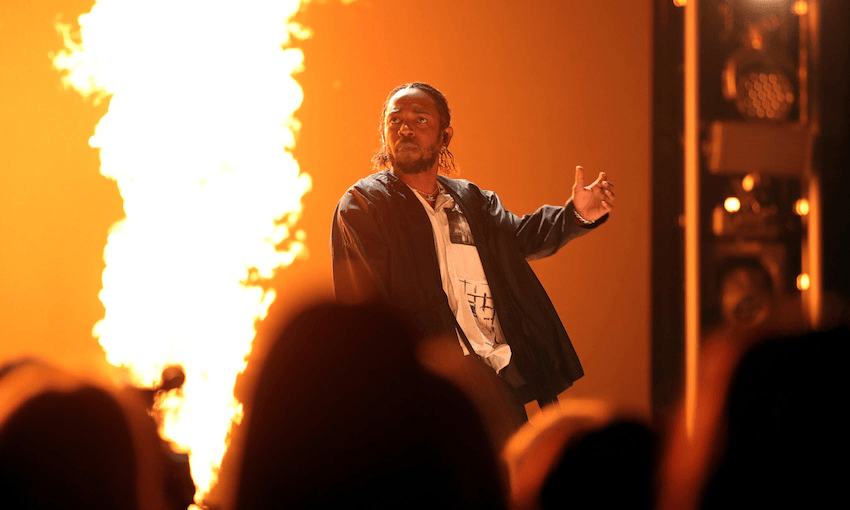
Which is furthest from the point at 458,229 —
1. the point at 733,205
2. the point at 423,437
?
the point at 423,437

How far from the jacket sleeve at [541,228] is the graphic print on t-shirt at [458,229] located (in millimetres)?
156

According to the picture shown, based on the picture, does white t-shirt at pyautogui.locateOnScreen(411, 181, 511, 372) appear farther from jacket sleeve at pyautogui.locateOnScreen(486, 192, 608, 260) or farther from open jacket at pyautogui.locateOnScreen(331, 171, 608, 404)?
jacket sleeve at pyautogui.locateOnScreen(486, 192, 608, 260)

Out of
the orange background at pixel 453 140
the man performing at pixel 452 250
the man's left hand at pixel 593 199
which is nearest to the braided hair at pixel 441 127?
the man performing at pixel 452 250

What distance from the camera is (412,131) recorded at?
3123mm

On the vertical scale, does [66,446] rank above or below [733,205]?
below

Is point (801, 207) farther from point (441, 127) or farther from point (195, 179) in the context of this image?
point (195, 179)

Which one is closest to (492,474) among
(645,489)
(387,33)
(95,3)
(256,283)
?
(645,489)

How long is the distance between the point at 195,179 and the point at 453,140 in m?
1.14

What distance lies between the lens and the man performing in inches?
113

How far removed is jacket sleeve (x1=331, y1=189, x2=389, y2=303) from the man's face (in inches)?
9.8

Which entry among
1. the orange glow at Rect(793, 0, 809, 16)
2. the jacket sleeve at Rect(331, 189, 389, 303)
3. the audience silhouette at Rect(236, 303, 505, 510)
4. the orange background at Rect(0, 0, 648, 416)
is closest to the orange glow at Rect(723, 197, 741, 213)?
the orange background at Rect(0, 0, 648, 416)

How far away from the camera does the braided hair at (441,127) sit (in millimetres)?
3211

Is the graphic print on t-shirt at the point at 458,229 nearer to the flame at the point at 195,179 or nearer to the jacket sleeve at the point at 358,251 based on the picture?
the jacket sleeve at the point at 358,251

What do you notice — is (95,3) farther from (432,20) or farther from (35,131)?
(432,20)
